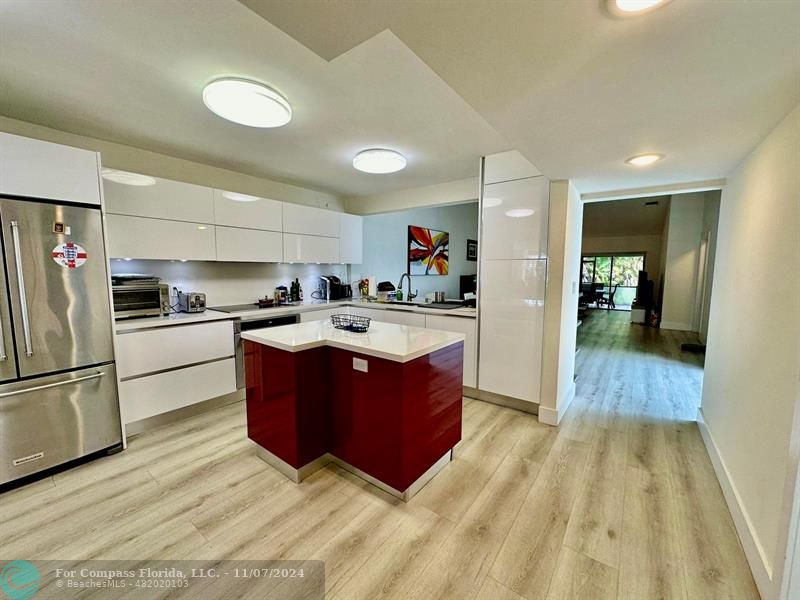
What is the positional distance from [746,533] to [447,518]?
1.41 meters

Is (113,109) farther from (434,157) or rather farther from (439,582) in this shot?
(439,582)

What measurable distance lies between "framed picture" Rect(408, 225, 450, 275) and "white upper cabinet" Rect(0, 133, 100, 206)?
416 cm

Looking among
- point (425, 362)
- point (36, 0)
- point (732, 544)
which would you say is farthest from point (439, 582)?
point (36, 0)

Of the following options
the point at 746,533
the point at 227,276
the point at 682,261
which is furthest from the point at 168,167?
the point at 682,261

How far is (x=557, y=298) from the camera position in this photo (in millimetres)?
2738

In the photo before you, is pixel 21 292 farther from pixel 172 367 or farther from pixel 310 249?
pixel 310 249

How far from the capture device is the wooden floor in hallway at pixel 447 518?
1392 mm

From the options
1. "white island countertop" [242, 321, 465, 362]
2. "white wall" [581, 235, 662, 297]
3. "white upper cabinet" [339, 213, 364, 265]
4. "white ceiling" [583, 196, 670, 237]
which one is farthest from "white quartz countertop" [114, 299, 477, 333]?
"white wall" [581, 235, 662, 297]

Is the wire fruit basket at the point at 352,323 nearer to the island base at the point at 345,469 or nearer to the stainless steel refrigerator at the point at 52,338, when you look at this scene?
the island base at the point at 345,469

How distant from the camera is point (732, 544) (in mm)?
1549

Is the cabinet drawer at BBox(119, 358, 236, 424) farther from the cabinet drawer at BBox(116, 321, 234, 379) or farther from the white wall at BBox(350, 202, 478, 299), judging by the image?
the white wall at BBox(350, 202, 478, 299)

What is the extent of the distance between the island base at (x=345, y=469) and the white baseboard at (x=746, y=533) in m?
1.46

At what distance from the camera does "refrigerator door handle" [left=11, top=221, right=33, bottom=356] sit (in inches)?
71.7

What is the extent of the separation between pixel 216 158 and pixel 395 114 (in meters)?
2.00
